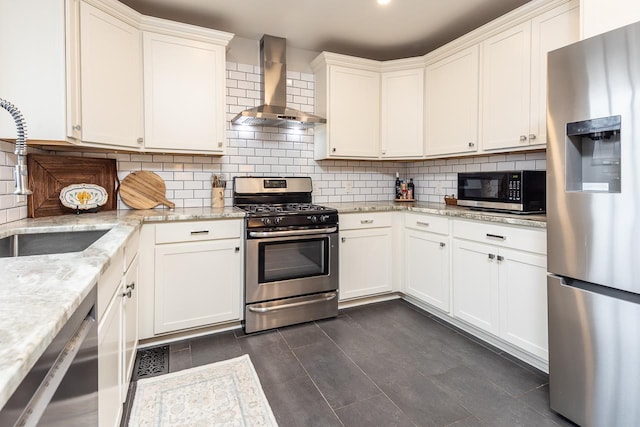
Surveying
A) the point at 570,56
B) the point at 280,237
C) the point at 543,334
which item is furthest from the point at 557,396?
the point at 280,237

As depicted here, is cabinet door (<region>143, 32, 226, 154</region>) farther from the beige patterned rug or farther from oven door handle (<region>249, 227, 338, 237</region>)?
the beige patterned rug

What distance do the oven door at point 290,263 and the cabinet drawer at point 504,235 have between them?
99 centimetres

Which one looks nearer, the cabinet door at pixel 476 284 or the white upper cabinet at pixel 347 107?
the cabinet door at pixel 476 284

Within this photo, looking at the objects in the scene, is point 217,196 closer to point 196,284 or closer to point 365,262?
point 196,284

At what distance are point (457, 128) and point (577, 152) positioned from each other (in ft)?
4.45

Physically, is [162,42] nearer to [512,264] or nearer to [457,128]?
[457,128]

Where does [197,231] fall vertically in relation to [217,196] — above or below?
below

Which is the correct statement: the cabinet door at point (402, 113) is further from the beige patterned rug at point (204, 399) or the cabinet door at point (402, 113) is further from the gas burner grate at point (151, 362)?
the gas burner grate at point (151, 362)

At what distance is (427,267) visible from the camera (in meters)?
2.89

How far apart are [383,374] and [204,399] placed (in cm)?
101

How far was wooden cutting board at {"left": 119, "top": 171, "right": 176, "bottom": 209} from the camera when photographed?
8.93 ft

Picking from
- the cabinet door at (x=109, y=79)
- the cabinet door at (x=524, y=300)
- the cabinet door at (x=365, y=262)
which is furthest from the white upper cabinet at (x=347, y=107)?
the cabinet door at (x=524, y=300)

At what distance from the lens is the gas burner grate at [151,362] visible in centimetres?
202

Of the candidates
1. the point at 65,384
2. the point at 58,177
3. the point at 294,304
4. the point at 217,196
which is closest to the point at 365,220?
the point at 294,304
